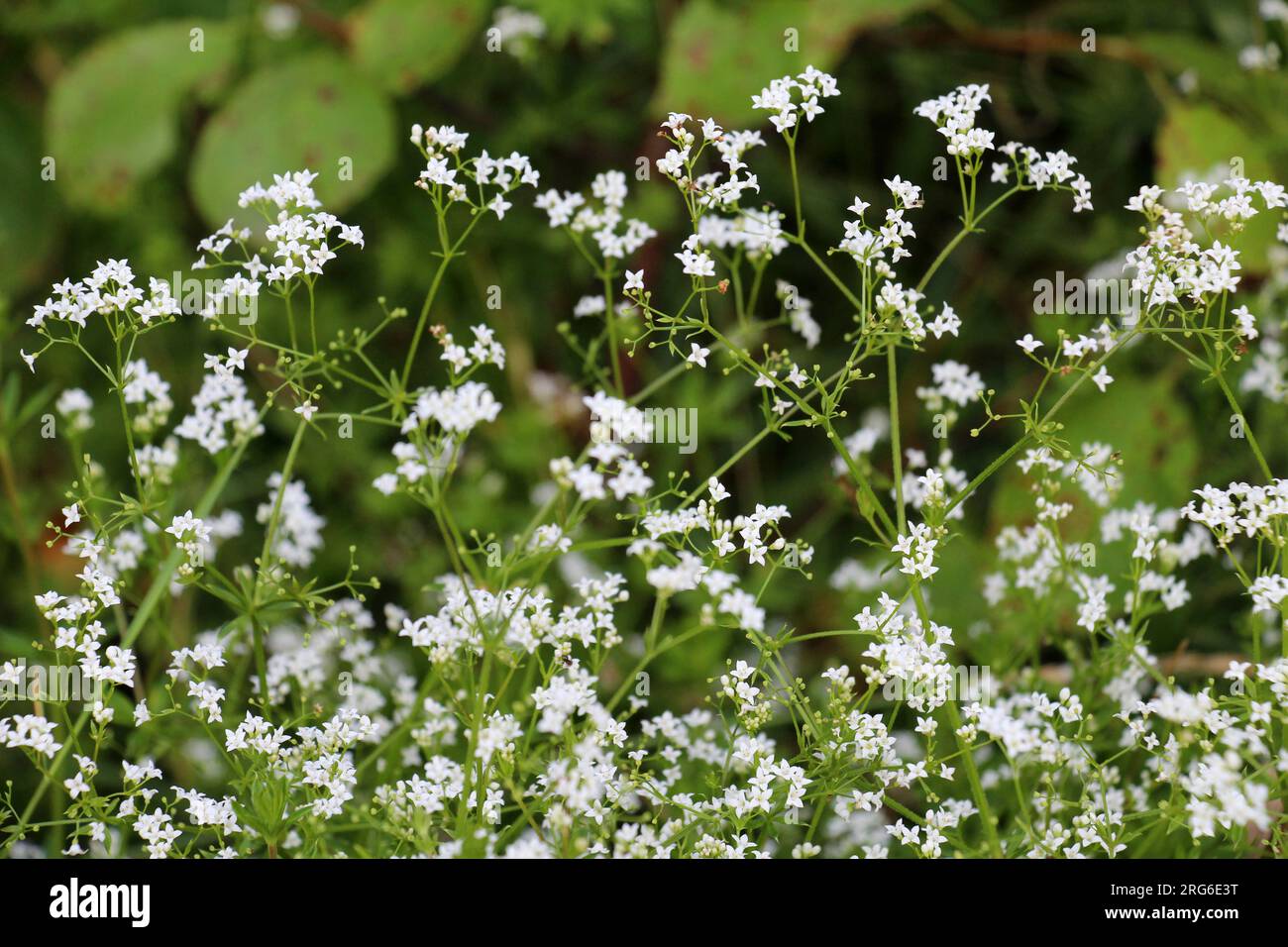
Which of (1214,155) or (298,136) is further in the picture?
(298,136)

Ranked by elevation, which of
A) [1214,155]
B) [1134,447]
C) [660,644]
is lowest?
[660,644]

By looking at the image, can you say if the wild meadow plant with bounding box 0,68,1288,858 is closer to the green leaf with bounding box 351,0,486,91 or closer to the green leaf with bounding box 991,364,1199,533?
the green leaf with bounding box 991,364,1199,533

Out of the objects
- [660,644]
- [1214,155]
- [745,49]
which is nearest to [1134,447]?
[1214,155]

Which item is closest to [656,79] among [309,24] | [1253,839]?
[309,24]

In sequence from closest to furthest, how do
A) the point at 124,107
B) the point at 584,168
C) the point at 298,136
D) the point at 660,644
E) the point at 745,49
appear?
the point at 660,644
the point at 745,49
the point at 298,136
the point at 124,107
the point at 584,168

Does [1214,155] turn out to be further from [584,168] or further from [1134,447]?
[584,168]

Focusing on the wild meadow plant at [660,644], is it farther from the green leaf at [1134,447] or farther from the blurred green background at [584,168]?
the blurred green background at [584,168]

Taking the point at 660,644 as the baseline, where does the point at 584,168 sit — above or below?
above

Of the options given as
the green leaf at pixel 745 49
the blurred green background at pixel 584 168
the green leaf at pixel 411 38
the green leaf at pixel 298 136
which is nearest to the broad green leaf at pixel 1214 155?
the blurred green background at pixel 584 168

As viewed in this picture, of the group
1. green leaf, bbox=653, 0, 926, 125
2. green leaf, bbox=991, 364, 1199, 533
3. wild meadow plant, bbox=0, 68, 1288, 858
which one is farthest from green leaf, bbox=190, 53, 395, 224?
green leaf, bbox=991, 364, 1199, 533
